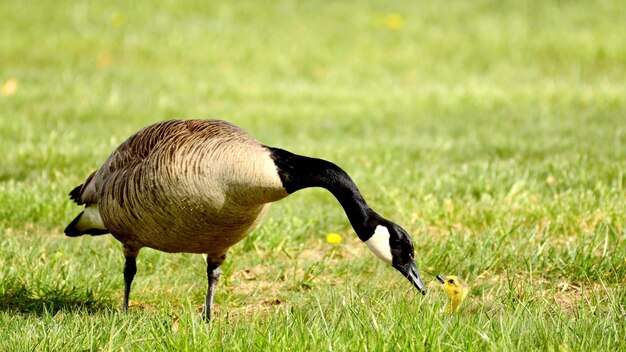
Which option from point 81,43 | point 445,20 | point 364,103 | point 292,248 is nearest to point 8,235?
point 292,248

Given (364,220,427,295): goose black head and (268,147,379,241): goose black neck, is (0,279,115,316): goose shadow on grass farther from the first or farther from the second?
(364,220,427,295): goose black head

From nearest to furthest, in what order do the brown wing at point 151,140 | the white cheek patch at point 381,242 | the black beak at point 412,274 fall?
1. the white cheek patch at point 381,242
2. the black beak at point 412,274
3. the brown wing at point 151,140

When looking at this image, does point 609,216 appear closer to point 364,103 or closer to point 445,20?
point 364,103

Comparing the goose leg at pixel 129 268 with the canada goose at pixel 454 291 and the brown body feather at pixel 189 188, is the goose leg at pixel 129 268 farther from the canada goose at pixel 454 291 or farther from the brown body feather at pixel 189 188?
the canada goose at pixel 454 291

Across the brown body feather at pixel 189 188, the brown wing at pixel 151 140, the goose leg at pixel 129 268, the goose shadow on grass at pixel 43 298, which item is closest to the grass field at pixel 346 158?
the goose shadow on grass at pixel 43 298

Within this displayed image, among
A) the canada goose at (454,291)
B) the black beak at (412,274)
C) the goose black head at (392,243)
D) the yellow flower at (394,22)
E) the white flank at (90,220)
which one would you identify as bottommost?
the yellow flower at (394,22)

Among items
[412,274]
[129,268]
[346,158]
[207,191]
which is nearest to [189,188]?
[207,191]

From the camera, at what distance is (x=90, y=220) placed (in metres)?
5.26

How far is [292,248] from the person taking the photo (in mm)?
6195

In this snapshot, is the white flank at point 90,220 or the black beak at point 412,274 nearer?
the black beak at point 412,274

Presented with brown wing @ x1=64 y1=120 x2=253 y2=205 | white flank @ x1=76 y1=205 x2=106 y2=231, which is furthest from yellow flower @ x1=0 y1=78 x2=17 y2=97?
brown wing @ x1=64 y1=120 x2=253 y2=205

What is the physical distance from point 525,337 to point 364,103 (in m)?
8.37

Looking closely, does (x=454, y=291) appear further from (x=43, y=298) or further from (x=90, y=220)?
(x=43, y=298)

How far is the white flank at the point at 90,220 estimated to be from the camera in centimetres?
520
